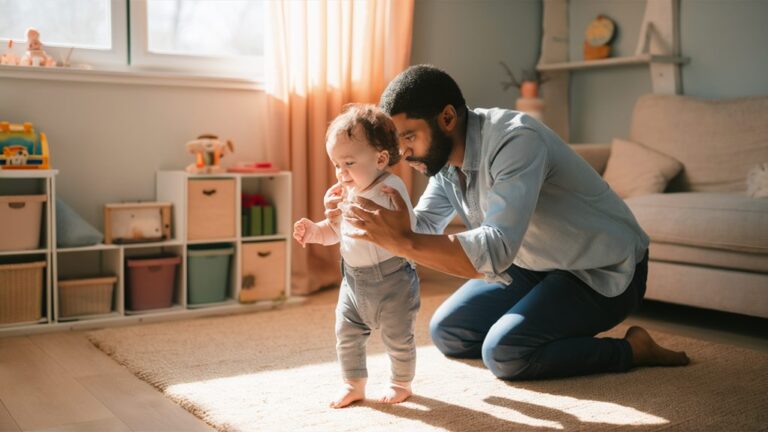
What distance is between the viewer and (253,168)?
10.6 ft

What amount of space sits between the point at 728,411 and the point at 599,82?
2.70 m

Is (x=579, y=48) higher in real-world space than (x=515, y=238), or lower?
higher

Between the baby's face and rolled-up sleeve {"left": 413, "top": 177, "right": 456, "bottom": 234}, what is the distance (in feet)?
1.23

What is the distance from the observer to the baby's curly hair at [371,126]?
1763mm

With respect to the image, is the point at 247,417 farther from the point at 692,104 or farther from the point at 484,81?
the point at 484,81

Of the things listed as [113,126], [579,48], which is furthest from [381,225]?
[579,48]

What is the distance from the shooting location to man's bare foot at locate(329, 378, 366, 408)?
6.33 ft

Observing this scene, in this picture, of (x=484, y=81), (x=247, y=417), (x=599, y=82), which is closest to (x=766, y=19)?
(x=599, y=82)

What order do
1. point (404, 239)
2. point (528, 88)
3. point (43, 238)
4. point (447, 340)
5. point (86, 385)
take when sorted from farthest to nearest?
point (528, 88)
point (43, 238)
point (447, 340)
point (86, 385)
point (404, 239)

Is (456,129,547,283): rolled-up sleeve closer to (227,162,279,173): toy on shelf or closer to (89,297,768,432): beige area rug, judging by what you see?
(89,297,768,432): beige area rug

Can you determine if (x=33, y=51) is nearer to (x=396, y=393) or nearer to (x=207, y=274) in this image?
(x=207, y=274)

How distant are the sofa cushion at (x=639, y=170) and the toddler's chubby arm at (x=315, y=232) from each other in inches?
69.0

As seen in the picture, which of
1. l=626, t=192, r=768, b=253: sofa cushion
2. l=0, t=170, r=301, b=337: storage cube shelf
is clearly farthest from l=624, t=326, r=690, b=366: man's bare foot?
l=0, t=170, r=301, b=337: storage cube shelf

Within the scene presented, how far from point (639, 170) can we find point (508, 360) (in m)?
1.55
